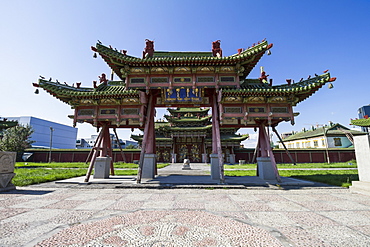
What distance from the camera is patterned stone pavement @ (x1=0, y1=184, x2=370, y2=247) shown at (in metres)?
2.98

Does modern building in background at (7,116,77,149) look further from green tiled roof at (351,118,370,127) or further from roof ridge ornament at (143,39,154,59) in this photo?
green tiled roof at (351,118,370,127)

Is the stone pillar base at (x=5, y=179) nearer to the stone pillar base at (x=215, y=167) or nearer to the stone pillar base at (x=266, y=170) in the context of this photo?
the stone pillar base at (x=215, y=167)

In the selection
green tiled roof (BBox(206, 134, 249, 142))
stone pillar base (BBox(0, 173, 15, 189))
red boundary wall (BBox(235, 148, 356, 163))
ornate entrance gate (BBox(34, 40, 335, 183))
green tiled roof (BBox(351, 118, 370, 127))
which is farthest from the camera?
red boundary wall (BBox(235, 148, 356, 163))

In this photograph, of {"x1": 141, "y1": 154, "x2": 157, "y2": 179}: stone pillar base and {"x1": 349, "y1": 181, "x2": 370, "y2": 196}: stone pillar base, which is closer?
{"x1": 349, "y1": 181, "x2": 370, "y2": 196}: stone pillar base

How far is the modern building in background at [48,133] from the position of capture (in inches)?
2509

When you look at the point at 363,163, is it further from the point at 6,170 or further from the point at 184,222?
the point at 6,170

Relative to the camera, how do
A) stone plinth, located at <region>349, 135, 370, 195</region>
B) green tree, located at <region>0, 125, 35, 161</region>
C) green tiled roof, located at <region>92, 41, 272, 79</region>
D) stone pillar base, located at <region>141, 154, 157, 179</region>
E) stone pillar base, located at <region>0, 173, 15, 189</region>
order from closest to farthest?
stone plinth, located at <region>349, 135, 370, 195</region> → stone pillar base, located at <region>0, 173, 15, 189</region> → green tiled roof, located at <region>92, 41, 272, 79</region> → stone pillar base, located at <region>141, 154, 157, 179</region> → green tree, located at <region>0, 125, 35, 161</region>

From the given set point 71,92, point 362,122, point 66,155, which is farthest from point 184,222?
point 66,155

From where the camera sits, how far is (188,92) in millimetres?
10227

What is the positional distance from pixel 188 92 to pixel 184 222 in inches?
300

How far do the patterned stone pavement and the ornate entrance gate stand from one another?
3.73 meters

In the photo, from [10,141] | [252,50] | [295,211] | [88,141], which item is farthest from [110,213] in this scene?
[88,141]

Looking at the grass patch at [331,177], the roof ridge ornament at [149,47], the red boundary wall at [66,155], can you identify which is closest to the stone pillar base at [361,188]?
the grass patch at [331,177]

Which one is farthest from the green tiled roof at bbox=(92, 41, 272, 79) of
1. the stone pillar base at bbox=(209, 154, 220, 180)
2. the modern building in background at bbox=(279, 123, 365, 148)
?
the modern building in background at bbox=(279, 123, 365, 148)
